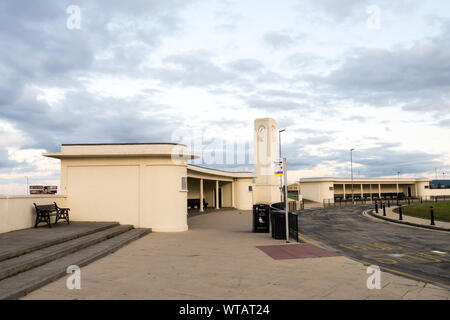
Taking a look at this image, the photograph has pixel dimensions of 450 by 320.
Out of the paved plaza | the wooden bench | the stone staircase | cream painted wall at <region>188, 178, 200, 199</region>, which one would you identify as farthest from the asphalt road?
cream painted wall at <region>188, 178, 200, 199</region>

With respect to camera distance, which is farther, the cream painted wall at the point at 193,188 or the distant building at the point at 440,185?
the distant building at the point at 440,185

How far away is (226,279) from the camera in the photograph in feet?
21.3

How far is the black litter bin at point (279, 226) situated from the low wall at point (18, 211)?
9.57 metres

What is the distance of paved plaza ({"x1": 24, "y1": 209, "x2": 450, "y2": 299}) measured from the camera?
5.53 metres

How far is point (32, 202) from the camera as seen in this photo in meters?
12.8

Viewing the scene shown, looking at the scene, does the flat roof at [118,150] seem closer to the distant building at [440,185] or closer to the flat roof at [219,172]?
the flat roof at [219,172]

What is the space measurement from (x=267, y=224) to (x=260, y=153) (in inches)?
1425

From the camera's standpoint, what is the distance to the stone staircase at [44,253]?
20.0 feet

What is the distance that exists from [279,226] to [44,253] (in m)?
7.95

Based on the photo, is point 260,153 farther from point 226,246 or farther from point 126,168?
point 226,246

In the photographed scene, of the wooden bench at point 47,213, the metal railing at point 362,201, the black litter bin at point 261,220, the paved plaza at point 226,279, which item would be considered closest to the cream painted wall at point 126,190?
the wooden bench at point 47,213

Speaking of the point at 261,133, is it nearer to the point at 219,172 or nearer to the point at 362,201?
the point at 362,201
